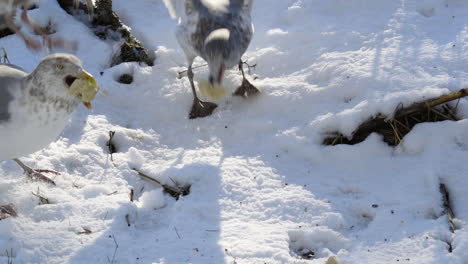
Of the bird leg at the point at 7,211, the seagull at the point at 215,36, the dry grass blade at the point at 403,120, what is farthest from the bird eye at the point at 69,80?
the dry grass blade at the point at 403,120

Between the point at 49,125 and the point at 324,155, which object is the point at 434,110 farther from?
the point at 49,125

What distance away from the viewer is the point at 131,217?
3.27 m

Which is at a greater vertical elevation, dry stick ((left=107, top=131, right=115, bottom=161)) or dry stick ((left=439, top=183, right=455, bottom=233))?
dry stick ((left=439, top=183, right=455, bottom=233))

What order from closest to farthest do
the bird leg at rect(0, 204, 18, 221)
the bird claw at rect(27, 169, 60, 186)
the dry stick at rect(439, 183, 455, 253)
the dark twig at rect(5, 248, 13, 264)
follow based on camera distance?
1. the dark twig at rect(5, 248, 13, 264)
2. the dry stick at rect(439, 183, 455, 253)
3. the bird leg at rect(0, 204, 18, 221)
4. the bird claw at rect(27, 169, 60, 186)

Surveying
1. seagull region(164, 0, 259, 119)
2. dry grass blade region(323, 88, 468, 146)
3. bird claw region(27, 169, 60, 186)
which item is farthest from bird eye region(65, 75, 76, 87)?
dry grass blade region(323, 88, 468, 146)

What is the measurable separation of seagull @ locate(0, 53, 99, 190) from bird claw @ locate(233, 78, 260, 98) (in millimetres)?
1636

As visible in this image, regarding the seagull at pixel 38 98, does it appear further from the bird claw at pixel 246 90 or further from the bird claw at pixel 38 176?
the bird claw at pixel 246 90

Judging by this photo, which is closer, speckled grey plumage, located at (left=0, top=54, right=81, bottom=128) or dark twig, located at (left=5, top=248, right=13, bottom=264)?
dark twig, located at (left=5, top=248, right=13, bottom=264)

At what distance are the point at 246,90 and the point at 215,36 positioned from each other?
69cm

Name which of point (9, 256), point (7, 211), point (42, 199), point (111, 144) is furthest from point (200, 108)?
point (9, 256)

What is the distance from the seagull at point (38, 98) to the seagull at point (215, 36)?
3.65 feet

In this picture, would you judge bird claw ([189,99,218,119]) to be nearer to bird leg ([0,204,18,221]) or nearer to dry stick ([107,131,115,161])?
dry stick ([107,131,115,161])

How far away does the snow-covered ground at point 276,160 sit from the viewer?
300 cm

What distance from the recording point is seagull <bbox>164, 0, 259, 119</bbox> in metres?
3.87
